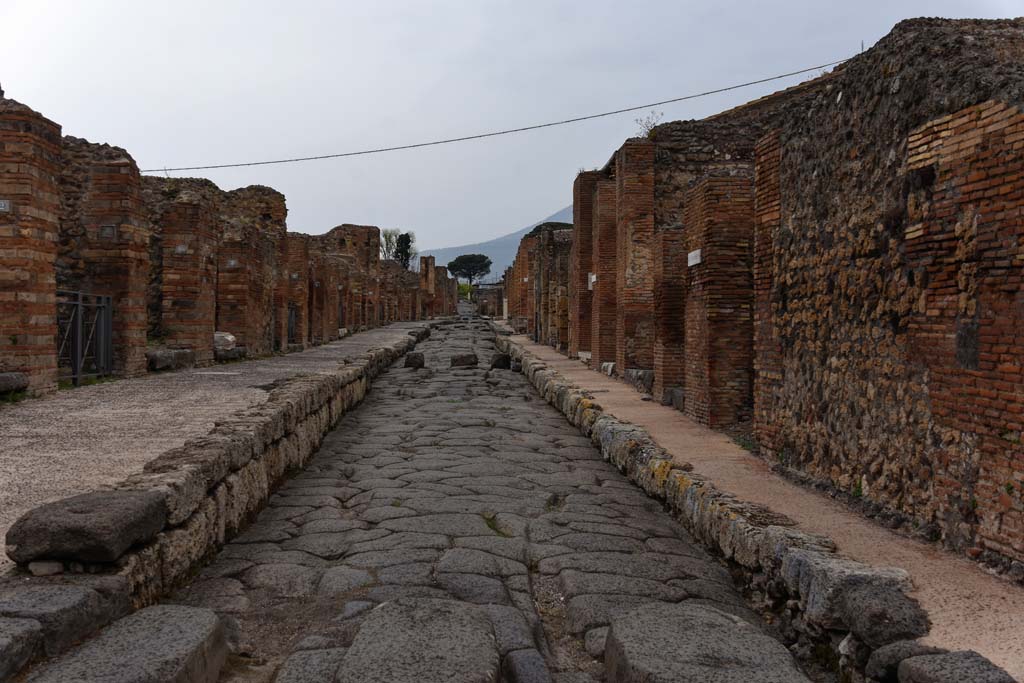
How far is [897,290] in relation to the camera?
4312 millimetres

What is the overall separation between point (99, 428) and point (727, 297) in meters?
6.09

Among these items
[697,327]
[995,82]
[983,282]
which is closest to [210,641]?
[983,282]

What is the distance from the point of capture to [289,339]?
63.5 feet

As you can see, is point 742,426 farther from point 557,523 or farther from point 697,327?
point 557,523

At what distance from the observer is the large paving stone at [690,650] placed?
2.40m

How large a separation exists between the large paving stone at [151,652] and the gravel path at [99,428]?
78 cm

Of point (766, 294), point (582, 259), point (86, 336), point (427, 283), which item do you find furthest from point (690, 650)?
point (427, 283)

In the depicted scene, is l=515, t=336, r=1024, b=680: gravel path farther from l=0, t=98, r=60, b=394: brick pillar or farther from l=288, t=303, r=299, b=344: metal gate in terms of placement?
l=288, t=303, r=299, b=344: metal gate

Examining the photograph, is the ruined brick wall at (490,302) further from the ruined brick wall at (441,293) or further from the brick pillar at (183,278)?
the brick pillar at (183,278)

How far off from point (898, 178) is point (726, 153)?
8.45 m

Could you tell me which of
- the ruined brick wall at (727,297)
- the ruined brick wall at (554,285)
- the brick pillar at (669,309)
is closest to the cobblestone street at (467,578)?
the ruined brick wall at (727,297)

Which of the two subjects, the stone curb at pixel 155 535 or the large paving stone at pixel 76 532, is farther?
the large paving stone at pixel 76 532

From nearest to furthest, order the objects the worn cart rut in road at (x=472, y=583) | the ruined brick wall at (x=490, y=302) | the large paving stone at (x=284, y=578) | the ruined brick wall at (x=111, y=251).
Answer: the worn cart rut in road at (x=472, y=583) → the large paving stone at (x=284, y=578) → the ruined brick wall at (x=111, y=251) → the ruined brick wall at (x=490, y=302)

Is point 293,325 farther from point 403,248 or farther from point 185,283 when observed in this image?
point 403,248
